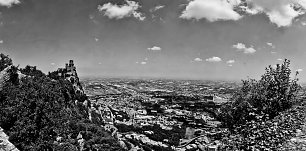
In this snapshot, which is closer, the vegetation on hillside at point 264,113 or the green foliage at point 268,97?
the vegetation on hillside at point 264,113

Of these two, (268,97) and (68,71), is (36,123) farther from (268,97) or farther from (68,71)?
(68,71)

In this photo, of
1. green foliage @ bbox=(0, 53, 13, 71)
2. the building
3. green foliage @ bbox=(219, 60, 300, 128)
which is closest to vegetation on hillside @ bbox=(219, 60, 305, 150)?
green foliage @ bbox=(219, 60, 300, 128)

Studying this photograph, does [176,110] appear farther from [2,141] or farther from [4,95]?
[2,141]

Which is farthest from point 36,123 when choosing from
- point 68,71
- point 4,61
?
point 68,71

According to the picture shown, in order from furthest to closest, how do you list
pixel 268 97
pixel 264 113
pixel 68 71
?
pixel 68 71, pixel 268 97, pixel 264 113

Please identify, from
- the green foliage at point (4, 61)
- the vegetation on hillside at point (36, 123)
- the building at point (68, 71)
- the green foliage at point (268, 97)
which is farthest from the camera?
the building at point (68, 71)

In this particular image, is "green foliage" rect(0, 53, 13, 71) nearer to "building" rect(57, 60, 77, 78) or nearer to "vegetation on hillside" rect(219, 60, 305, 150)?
"building" rect(57, 60, 77, 78)

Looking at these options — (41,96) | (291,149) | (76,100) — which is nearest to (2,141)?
(41,96)

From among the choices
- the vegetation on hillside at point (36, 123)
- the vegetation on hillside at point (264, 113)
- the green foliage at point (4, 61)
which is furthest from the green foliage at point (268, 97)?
the green foliage at point (4, 61)

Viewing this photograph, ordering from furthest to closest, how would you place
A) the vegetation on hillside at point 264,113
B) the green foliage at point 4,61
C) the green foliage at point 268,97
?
1. the green foliage at point 4,61
2. the green foliage at point 268,97
3. the vegetation on hillside at point 264,113

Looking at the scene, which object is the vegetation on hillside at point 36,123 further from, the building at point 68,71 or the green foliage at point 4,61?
the building at point 68,71
